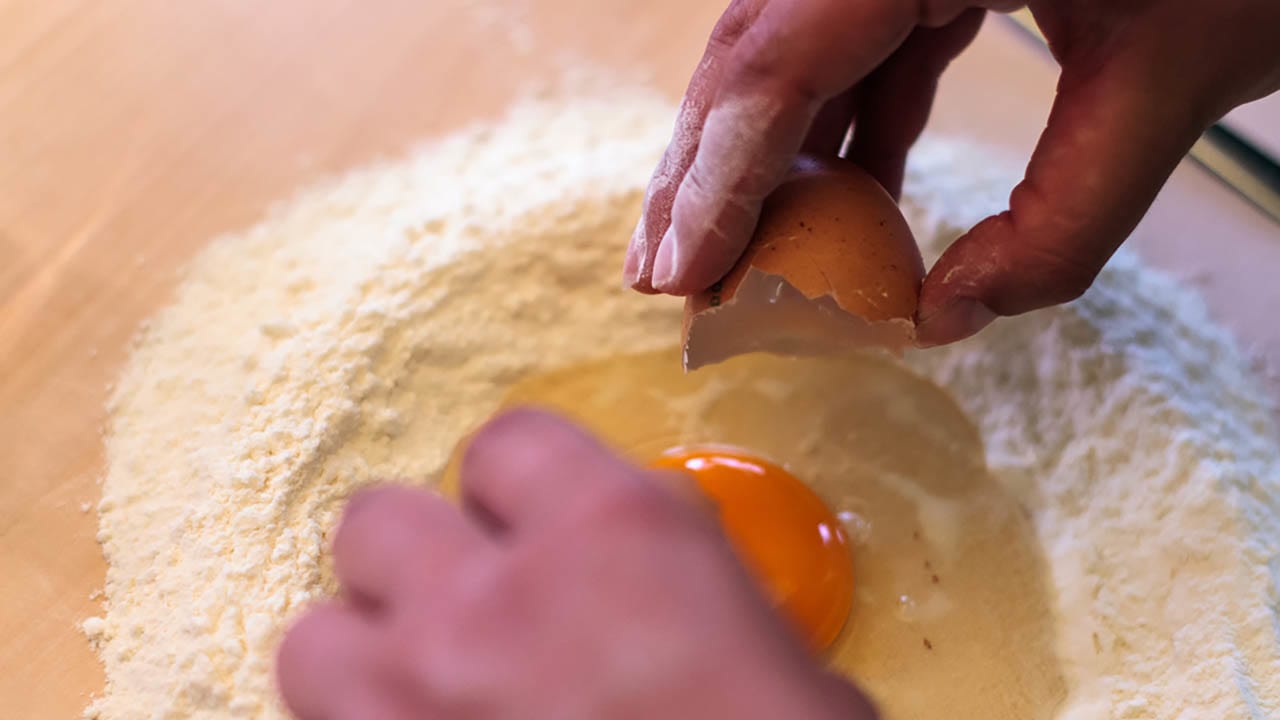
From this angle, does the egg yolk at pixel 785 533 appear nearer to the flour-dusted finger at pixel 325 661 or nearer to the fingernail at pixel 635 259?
the fingernail at pixel 635 259

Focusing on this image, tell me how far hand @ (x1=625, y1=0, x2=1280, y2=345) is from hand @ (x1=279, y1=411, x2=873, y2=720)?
0.39 m

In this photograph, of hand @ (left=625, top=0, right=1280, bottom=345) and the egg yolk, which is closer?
hand @ (left=625, top=0, right=1280, bottom=345)

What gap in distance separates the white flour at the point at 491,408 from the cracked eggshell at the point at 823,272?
318mm

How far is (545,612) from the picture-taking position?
1.72 ft

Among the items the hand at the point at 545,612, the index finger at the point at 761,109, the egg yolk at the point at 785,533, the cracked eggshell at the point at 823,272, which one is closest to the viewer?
the hand at the point at 545,612

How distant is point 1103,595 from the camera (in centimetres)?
113

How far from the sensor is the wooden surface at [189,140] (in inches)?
46.6

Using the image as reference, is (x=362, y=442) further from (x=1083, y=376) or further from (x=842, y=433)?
(x=1083, y=376)

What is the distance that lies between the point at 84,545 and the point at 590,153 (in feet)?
2.79

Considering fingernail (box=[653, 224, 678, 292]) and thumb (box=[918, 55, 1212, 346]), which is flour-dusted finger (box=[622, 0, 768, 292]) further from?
thumb (box=[918, 55, 1212, 346])

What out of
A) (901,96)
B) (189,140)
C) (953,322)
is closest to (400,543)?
(953,322)

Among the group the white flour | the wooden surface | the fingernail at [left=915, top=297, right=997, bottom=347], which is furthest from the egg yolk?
the wooden surface

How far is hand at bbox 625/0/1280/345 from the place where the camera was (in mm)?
790

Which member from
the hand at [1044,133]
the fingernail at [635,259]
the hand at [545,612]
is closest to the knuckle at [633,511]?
the hand at [545,612]
